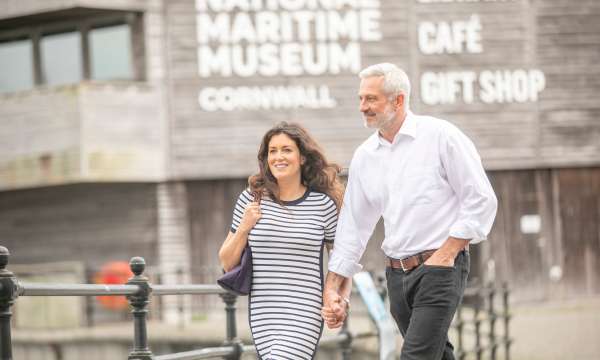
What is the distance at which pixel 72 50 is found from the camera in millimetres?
23797

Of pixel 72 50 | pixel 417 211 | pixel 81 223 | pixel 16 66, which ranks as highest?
pixel 72 50

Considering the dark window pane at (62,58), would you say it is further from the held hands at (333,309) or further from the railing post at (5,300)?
the railing post at (5,300)

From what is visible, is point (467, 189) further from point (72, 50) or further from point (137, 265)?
point (72, 50)

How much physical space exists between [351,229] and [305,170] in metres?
0.32

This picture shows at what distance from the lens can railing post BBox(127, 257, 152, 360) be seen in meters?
6.41

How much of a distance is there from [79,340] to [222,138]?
4.89 m

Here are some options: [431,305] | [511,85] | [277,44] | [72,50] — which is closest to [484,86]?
[511,85]

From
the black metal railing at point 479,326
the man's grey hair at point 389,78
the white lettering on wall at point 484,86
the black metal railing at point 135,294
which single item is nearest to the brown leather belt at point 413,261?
the man's grey hair at point 389,78

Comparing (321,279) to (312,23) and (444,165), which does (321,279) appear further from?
(312,23)

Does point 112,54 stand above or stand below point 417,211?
above

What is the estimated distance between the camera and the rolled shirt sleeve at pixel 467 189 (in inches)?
217

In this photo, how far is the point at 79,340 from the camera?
64.4ft

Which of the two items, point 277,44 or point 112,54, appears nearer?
point 277,44

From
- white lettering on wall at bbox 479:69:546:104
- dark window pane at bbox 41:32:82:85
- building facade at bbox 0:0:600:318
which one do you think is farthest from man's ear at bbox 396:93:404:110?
dark window pane at bbox 41:32:82:85
